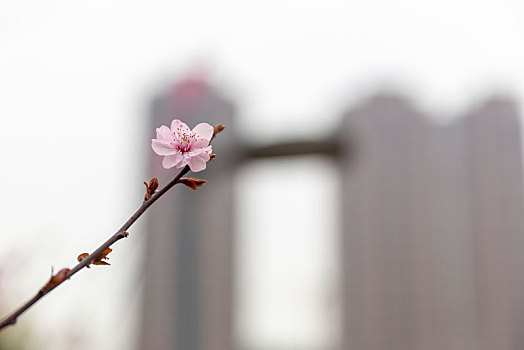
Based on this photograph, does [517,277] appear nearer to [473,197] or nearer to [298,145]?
[473,197]

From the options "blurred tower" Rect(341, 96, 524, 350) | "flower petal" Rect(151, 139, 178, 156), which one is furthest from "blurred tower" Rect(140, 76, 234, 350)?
"flower petal" Rect(151, 139, 178, 156)

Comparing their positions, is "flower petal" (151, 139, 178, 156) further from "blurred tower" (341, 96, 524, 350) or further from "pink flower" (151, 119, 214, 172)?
"blurred tower" (341, 96, 524, 350)

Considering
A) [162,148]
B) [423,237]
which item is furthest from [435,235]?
[162,148]

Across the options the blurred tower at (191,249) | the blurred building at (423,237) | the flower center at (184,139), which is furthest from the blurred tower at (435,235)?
the flower center at (184,139)

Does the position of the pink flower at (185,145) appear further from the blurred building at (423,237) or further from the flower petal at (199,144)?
the blurred building at (423,237)

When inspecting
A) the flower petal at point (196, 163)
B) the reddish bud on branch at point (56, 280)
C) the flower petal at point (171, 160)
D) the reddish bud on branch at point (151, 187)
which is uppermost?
the flower petal at point (171, 160)

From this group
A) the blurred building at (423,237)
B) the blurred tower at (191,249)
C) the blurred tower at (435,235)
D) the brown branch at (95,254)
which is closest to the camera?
the brown branch at (95,254)

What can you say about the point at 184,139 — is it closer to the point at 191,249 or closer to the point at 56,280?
the point at 56,280
